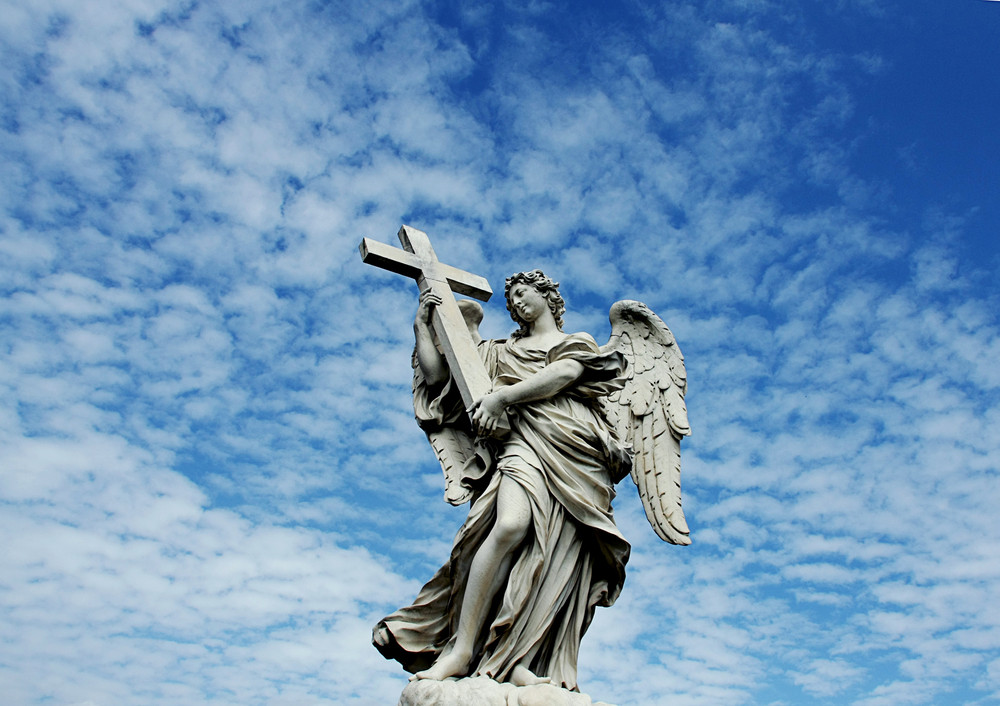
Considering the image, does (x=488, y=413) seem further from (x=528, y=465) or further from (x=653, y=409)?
(x=653, y=409)

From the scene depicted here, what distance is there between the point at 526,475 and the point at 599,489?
0.54 m

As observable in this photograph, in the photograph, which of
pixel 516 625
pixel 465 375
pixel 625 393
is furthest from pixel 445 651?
pixel 625 393

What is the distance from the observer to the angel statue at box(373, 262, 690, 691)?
6152 millimetres

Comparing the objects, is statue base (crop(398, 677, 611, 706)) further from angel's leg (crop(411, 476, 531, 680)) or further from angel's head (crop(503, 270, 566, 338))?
angel's head (crop(503, 270, 566, 338))

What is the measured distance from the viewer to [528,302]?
7293mm

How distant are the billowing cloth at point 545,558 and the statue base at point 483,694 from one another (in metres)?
0.35

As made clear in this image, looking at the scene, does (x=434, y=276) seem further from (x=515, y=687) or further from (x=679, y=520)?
(x=515, y=687)

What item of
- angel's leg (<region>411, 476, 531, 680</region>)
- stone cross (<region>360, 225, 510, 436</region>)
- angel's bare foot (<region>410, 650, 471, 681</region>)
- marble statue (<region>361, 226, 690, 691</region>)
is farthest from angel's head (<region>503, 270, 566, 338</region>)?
angel's bare foot (<region>410, 650, 471, 681</region>)

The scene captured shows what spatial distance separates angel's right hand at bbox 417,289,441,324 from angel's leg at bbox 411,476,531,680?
69.5 inches

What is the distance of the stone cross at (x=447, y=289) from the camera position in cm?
688

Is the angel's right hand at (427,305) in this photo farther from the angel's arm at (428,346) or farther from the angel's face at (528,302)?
the angel's face at (528,302)

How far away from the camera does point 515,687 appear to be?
18.7ft

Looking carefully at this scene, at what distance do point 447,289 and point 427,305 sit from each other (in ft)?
0.85

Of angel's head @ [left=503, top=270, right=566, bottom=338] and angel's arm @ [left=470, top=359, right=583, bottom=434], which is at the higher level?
angel's head @ [left=503, top=270, right=566, bottom=338]
